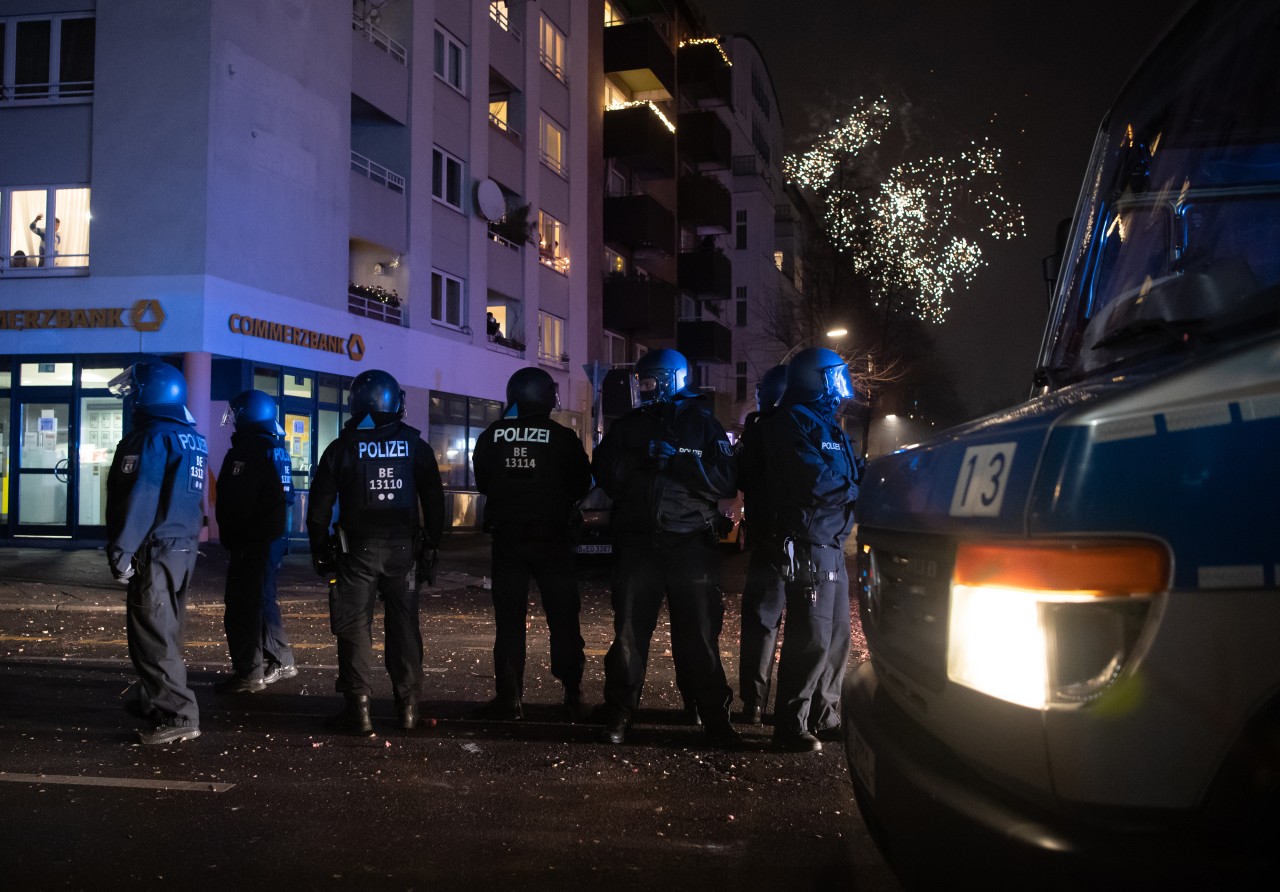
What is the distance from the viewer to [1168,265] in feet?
9.78

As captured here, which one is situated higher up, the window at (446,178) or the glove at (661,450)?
the window at (446,178)

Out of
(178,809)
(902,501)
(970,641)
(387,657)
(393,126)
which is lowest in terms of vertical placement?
(178,809)

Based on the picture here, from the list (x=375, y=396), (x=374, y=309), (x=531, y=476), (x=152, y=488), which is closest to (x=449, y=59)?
(x=374, y=309)

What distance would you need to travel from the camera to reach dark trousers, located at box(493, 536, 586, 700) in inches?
253

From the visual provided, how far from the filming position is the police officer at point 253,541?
727cm

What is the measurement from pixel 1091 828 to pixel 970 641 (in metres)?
0.43

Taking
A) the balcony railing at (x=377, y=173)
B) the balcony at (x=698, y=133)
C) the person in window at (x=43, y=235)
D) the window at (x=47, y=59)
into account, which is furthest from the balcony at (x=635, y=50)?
the person in window at (x=43, y=235)

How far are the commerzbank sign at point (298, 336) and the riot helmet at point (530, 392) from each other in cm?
1341

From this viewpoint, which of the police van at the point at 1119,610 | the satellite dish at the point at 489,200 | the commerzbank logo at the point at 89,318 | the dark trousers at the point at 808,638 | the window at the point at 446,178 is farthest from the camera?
the satellite dish at the point at 489,200

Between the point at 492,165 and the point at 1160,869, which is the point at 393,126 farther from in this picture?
the point at 1160,869

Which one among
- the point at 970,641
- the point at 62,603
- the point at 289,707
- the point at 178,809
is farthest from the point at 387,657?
the point at 62,603

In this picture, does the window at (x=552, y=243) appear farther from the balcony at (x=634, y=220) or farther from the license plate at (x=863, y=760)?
the license plate at (x=863, y=760)

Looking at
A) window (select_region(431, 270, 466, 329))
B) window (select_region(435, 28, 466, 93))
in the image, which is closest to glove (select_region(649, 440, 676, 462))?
window (select_region(431, 270, 466, 329))

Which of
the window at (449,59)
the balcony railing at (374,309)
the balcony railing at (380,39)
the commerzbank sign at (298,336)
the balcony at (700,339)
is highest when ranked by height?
the window at (449,59)
